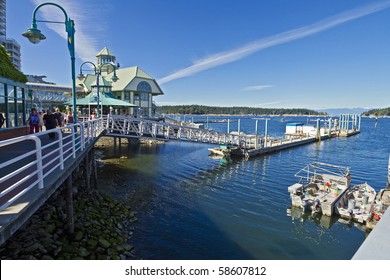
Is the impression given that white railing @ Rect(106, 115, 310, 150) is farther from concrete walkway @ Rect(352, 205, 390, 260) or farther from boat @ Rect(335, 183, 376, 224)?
concrete walkway @ Rect(352, 205, 390, 260)

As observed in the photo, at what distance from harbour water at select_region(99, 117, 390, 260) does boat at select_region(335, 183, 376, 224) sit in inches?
25.2

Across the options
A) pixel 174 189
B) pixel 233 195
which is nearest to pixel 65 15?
pixel 174 189

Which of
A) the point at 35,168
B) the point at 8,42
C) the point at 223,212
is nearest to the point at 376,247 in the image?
the point at 35,168

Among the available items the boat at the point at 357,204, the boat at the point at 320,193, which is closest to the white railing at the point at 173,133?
the boat at the point at 320,193

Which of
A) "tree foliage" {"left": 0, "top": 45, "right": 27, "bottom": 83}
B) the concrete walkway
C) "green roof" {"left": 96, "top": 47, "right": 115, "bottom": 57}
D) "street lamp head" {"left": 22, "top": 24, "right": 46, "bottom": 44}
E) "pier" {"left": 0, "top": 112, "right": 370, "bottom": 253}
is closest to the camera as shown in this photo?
the concrete walkway

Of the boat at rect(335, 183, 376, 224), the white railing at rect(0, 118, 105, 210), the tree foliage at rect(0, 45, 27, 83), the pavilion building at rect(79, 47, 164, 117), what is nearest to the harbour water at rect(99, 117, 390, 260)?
the boat at rect(335, 183, 376, 224)

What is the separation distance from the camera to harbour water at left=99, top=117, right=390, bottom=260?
9.66 metres

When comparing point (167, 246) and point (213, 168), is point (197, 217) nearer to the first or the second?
point (167, 246)

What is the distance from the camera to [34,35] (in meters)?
8.17

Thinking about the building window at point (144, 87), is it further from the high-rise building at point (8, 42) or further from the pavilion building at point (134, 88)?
the high-rise building at point (8, 42)

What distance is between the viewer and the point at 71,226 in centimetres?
868

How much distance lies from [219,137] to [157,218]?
1710cm

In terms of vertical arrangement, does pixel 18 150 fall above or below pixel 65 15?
below

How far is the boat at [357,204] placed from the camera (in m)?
12.1
